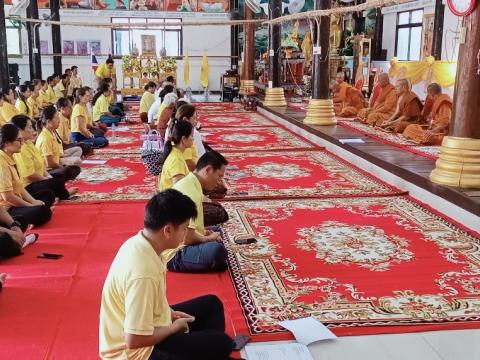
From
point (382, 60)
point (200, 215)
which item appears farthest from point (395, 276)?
point (382, 60)

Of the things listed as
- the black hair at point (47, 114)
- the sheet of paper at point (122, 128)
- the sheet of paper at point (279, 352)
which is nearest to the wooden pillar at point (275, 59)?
the sheet of paper at point (122, 128)

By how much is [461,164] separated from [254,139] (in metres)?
4.86

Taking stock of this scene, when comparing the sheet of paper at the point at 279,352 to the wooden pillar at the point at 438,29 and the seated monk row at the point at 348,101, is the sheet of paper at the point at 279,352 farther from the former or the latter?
the wooden pillar at the point at 438,29

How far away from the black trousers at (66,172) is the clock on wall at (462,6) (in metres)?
4.00

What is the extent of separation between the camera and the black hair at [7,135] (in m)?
4.39

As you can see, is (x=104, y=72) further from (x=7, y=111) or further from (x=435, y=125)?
(x=435, y=125)

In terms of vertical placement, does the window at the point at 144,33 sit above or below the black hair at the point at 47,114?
above

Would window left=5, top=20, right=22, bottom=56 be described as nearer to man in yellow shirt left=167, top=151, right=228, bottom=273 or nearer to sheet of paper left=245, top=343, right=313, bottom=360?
man in yellow shirt left=167, top=151, right=228, bottom=273

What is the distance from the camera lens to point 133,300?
6.71 ft

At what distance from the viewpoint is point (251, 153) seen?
8.41m

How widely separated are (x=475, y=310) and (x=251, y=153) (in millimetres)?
5365

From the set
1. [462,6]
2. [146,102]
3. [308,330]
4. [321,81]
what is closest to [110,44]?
[146,102]

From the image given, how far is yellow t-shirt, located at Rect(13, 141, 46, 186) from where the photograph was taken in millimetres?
5227

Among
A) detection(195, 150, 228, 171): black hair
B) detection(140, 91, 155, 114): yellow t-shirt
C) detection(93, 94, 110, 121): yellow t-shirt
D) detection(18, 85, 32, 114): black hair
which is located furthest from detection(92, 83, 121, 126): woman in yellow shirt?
detection(195, 150, 228, 171): black hair
